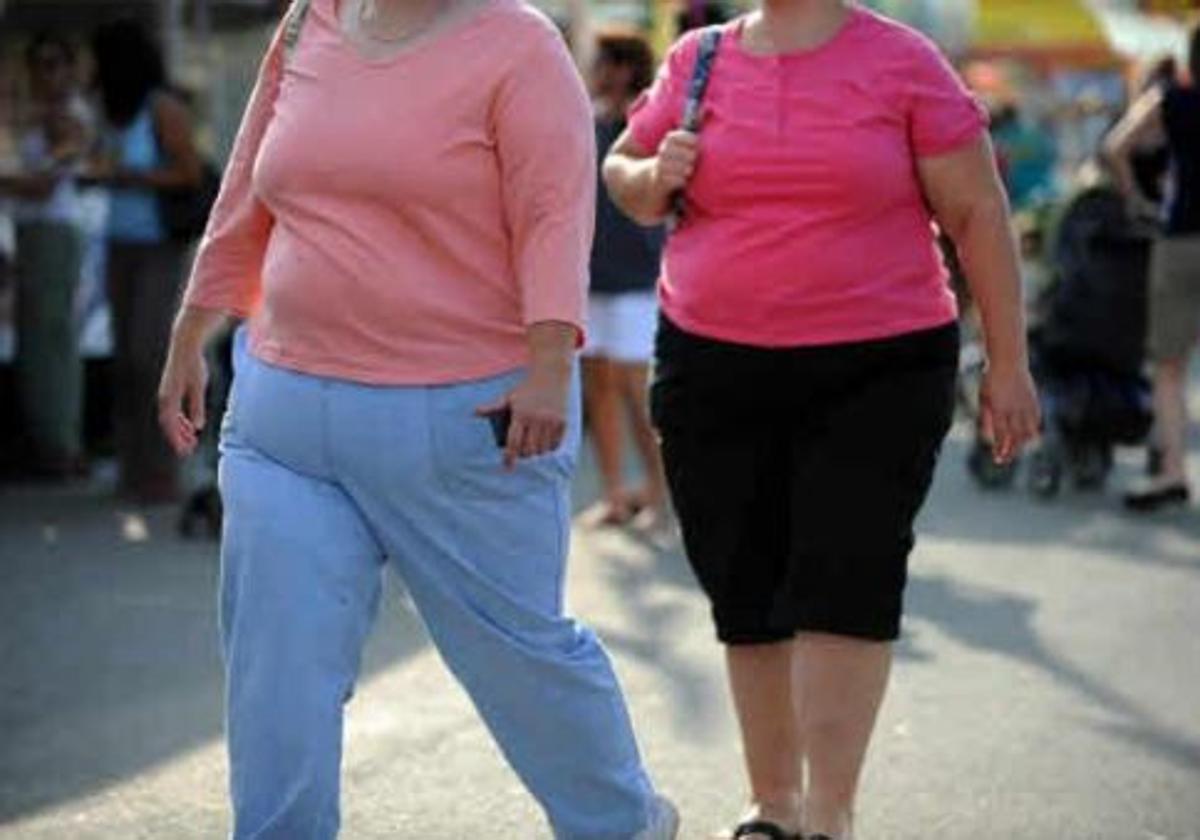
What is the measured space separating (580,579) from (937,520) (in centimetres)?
205

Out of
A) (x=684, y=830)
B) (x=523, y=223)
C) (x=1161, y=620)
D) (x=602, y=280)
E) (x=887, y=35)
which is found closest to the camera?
(x=523, y=223)

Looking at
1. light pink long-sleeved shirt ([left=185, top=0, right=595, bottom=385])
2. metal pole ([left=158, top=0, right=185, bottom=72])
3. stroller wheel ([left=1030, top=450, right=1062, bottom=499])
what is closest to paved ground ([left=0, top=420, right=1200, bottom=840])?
stroller wheel ([left=1030, top=450, right=1062, bottom=499])

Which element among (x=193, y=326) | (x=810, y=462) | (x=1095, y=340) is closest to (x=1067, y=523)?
(x=1095, y=340)

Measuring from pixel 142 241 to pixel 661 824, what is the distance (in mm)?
6211

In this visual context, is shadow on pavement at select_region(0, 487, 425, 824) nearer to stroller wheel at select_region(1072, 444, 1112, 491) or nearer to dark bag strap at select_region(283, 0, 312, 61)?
dark bag strap at select_region(283, 0, 312, 61)

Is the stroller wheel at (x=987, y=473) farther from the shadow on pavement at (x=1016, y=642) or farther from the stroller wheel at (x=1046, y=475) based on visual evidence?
the shadow on pavement at (x=1016, y=642)

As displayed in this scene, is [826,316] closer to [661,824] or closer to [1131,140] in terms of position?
[661,824]

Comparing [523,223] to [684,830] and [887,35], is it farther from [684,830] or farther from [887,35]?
[684,830]

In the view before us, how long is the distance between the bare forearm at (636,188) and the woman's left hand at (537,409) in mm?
798

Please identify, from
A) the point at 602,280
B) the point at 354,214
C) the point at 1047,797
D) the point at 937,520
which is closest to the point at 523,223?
the point at 354,214

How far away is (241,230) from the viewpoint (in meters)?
4.39

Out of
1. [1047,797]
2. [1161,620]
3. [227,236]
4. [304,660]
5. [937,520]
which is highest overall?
[227,236]

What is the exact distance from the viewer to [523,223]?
163 inches

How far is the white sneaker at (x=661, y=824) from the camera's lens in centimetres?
443
